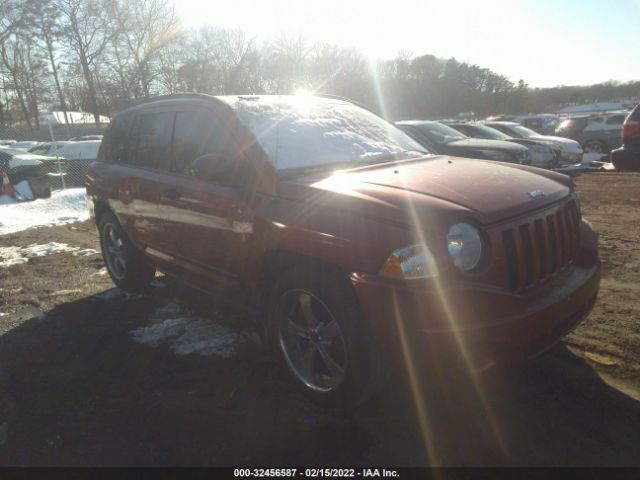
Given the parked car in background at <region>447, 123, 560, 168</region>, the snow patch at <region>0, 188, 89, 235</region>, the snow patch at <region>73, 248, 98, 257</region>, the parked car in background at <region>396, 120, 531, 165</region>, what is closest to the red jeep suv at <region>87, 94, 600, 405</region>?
the snow patch at <region>73, 248, 98, 257</region>

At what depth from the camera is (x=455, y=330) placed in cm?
223

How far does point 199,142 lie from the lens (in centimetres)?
359

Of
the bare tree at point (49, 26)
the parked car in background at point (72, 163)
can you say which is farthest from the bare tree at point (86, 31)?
the parked car in background at point (72, 163)

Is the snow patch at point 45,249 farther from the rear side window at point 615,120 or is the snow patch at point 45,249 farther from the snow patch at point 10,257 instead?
the rear side window at point 615,120

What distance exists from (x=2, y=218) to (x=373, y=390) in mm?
9696

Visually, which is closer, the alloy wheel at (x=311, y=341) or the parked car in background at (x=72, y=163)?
the alloy wheel at (x=311, y=341)

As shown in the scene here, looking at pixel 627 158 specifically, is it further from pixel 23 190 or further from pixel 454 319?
pixel 23 190

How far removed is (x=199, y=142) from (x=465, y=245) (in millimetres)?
2179

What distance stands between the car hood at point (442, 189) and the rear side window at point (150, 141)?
1638 millimetres

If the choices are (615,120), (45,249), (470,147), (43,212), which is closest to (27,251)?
(45,249)

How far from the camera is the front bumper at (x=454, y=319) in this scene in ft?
7.35

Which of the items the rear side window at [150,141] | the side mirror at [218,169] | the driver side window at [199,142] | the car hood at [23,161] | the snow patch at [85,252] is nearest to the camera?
the side mirror at [218,169]

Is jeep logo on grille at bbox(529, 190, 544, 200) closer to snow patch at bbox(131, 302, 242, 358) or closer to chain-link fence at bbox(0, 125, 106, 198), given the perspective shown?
snow patch at bbox(131, 302, 242, 358)

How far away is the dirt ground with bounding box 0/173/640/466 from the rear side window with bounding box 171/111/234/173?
3.71 ft
